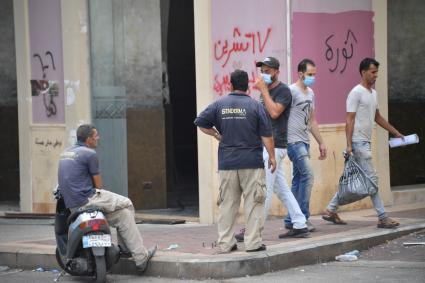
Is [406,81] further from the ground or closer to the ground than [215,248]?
further from the ground

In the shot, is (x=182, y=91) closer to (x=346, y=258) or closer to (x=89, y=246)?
(x=346, y=258)

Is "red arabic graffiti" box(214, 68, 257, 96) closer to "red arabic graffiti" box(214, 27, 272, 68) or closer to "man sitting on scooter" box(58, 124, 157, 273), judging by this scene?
"red arabic graffiti" box(214, 27, 272, 68)

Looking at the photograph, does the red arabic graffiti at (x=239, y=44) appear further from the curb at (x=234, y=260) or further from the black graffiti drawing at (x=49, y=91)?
the curb at (x=234, y=260)

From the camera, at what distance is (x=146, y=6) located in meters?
13.4

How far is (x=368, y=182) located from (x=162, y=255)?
2622mm

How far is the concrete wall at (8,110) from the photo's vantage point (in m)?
15.4

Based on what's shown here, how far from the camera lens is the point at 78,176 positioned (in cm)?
892

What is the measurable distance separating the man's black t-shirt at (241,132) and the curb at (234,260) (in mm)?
903

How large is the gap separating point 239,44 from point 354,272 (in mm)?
4021

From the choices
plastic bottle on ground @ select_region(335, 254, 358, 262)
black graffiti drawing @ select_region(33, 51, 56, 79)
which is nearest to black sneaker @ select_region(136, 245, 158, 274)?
plastic bottle on ground @ select_region(335, 254, 358, 262)

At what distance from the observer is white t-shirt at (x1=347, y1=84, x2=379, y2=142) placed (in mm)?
10633

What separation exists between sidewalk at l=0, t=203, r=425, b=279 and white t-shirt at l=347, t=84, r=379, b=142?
3.56ft

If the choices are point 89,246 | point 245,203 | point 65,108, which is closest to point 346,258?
point 245,203

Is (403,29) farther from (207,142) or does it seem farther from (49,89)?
(49,89)
